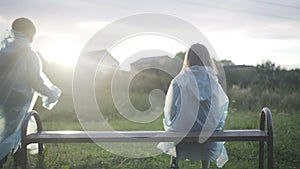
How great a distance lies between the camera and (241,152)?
5.83 metres

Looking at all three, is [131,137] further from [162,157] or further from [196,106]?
[162,157]

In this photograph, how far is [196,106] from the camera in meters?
3.70

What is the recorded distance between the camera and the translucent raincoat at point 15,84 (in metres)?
3.85

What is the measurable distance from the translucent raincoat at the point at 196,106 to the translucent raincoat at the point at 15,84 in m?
1.16

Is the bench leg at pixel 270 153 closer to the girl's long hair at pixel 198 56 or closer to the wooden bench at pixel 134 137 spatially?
the wooden bench at pixel 134 137

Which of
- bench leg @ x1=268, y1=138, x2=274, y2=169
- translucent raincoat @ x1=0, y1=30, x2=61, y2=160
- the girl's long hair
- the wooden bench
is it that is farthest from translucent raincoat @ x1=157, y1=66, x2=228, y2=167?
translucent raincoat @ x1=0, y1=30, x2=61, y2=160

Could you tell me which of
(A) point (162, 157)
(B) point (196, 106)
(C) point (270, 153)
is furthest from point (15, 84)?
(A) point (162, 157)

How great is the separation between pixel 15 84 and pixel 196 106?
1.65 metres

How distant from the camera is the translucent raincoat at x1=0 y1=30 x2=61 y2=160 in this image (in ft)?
12.6

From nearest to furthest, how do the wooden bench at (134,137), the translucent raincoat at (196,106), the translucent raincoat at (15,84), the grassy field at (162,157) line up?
the wooden bench at (134,137)
the translucent raincoat at (196,106)
the translucent raincoat at (15,84)
the grassy field at (162,157)

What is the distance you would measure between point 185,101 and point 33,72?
1399mm

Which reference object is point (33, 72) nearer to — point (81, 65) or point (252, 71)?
point (81, 65)

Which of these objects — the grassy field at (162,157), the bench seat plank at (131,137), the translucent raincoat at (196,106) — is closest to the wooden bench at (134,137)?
the bench seat plank at (131,137)

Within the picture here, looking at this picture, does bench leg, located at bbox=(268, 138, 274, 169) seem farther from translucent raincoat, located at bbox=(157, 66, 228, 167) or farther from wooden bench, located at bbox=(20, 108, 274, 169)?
translucent raincoat, located at bbox=(157, 66, 228, 167)
